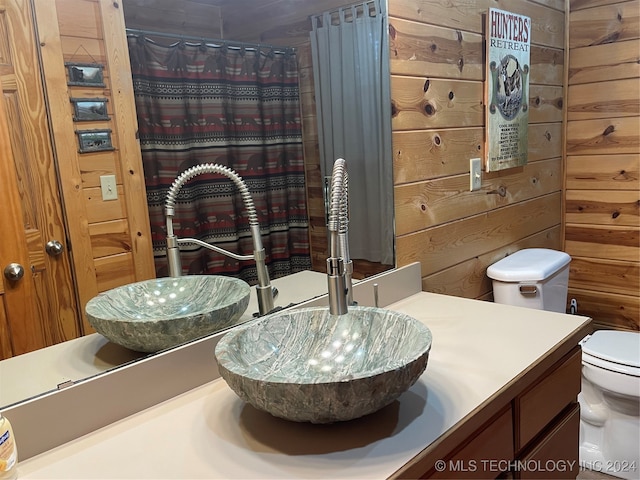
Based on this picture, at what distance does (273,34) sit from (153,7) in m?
0.34

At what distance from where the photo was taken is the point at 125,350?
110 cm

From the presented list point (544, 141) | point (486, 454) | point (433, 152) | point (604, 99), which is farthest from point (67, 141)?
point (604, 99)

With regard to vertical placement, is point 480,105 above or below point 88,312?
above

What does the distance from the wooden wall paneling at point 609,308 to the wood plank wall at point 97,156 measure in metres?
2.30

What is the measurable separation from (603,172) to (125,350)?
2349mm

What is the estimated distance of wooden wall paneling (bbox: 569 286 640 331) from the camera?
2529 mm

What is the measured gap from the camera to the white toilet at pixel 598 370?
199 cm

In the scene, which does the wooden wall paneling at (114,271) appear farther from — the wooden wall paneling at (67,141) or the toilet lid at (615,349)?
the toilet lid at (615,349)

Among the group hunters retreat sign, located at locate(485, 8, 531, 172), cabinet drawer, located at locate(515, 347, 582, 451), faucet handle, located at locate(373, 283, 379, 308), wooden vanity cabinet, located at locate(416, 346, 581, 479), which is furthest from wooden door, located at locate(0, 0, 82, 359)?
hunters retreat sign, located at locate(485, 8, 531, 172)

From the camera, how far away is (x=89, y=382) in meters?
0.99

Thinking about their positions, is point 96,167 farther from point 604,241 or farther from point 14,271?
point 604,241

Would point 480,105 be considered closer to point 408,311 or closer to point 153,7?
point 408,311

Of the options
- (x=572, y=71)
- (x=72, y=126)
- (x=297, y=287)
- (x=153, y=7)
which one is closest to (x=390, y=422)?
(x=297, y=287)

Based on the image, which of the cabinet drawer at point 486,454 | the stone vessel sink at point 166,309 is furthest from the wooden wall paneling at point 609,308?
the stone vessel sink at point 166,309
